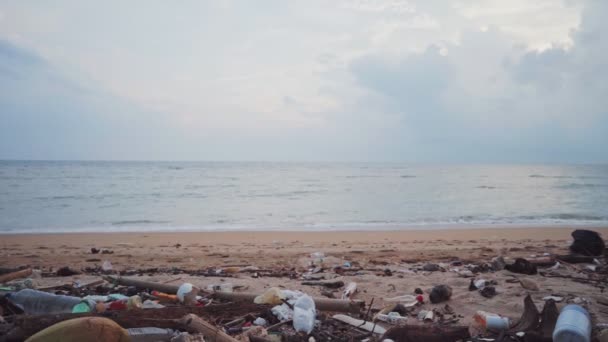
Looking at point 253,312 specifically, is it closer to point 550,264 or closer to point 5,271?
point 5,271

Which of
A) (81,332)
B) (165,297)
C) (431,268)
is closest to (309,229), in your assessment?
(431,268)

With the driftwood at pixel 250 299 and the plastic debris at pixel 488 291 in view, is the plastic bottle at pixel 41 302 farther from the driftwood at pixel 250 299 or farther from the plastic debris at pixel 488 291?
the plastic debris at pixel 488 291

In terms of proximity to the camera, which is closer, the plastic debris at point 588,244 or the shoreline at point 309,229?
the plastic debris at point 588,244

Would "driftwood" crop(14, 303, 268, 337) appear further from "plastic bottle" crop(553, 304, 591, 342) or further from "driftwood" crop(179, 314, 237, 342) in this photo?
"plastic bottle" crop(553, 304, 591, 342)

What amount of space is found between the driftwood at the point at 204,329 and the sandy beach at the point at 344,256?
2032 mm

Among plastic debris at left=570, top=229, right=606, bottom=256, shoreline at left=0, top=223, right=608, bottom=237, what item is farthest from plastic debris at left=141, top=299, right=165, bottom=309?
shoreline at left=0, top=223, right=608, bottom=237

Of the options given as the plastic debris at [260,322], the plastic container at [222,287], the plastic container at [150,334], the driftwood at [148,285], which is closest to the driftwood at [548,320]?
the plastic debris at [260,322]

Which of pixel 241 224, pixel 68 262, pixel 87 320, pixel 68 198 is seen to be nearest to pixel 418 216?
pixel 241 224

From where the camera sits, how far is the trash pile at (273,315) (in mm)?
3000

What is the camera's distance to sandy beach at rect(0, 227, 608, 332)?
16.0ft

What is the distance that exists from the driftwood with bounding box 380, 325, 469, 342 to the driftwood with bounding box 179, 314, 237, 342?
133cm

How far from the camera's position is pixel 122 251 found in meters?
9.20

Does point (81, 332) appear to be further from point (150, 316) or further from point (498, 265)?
point (498, 265)

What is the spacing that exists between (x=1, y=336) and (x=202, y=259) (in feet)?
17.4
